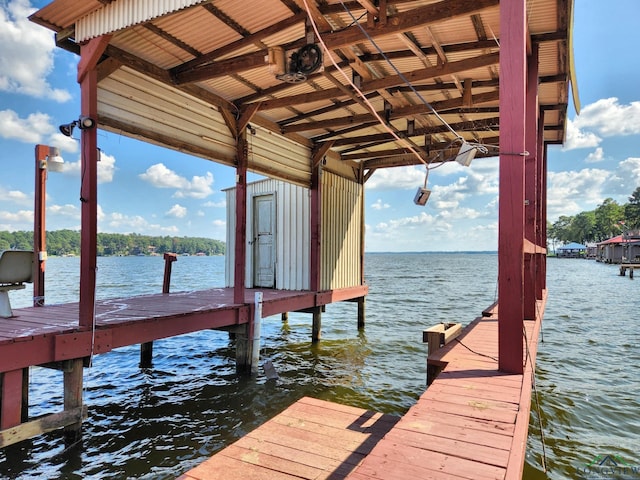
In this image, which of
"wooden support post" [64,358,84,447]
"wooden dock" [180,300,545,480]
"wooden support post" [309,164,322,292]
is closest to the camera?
"wooden dock" [180,300,545,480]

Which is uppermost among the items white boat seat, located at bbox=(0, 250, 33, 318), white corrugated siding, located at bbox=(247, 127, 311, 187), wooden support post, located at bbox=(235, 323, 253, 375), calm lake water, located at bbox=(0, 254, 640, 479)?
white corrugated siding, located at bbox=(247, 127, 311, 187)

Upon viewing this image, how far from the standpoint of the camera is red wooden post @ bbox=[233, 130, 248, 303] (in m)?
7.73

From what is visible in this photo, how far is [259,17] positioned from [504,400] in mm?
5078

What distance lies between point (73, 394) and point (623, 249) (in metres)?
63.4

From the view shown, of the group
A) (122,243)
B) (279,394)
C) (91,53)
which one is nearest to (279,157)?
(91,53)

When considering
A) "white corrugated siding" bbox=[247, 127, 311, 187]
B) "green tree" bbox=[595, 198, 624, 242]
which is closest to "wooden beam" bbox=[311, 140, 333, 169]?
"white corrugated siding" bbox=[247, 127, 311, 187]

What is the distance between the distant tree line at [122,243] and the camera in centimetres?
6423

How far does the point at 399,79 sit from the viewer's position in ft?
20.3

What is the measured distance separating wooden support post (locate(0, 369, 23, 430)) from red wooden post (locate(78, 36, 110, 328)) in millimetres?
897

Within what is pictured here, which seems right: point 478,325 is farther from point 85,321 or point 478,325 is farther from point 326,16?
point 85,321

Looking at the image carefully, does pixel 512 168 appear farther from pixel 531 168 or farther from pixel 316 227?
pixel 316 227

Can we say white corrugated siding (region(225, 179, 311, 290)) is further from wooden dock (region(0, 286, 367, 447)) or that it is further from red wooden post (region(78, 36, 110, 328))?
red wooden post (region(78, 36, 110, 328))

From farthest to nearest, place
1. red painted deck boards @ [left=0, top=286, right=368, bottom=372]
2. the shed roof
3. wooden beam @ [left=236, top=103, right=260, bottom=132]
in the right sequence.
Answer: wooden beam @ [left=236, top=103, right=260, bottom=132], the shed roof, red painted deck boards @ [left=0, top=286, right=368, bottom=372]

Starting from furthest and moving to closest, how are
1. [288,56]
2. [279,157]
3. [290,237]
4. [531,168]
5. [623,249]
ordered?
[623,249] < [290,237] < [279,157] < [531,168] < [288,56]
